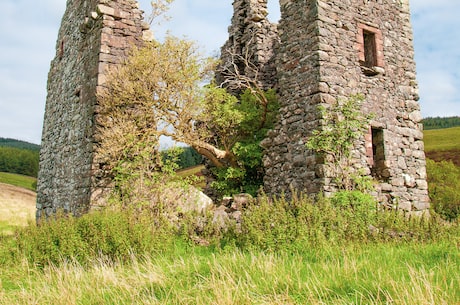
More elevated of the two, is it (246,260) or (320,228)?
(320,228)

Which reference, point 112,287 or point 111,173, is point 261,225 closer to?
point 112,287

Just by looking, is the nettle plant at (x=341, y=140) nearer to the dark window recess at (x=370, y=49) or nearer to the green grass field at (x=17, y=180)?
the dark window recess at (x=370, y=49)

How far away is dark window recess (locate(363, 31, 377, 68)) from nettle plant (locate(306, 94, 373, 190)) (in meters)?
1.93

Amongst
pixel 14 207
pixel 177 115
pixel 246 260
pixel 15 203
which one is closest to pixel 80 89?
pixel 177 115

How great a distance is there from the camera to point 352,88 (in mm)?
10117

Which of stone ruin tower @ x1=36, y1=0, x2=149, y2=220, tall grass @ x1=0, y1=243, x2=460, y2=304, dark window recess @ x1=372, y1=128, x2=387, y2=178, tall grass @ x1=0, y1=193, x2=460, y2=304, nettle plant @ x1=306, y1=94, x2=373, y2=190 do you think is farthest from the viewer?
dark window recess @ x1=372, y1=128, x2=387, y2=178

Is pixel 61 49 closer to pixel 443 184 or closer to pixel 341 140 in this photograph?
pixel 341 140

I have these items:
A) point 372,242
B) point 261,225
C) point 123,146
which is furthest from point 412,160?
point 123,146

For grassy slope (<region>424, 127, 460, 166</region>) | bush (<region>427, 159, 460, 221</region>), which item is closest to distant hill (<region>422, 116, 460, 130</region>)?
grassy slope (<region>424, 127, 460, 166</region>)

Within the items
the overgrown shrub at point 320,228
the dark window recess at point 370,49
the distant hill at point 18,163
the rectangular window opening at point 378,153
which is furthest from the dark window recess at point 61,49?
the distant hill at point 18,163

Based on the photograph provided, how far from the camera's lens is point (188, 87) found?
1045 centimetres

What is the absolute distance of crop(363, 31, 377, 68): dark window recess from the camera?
11.0 m

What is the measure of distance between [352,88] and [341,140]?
1747mm

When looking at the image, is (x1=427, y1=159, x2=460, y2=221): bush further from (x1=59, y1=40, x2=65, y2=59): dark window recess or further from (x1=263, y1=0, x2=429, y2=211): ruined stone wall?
(x1=59, y1=40, x2=65, y2=59): dark window recess
